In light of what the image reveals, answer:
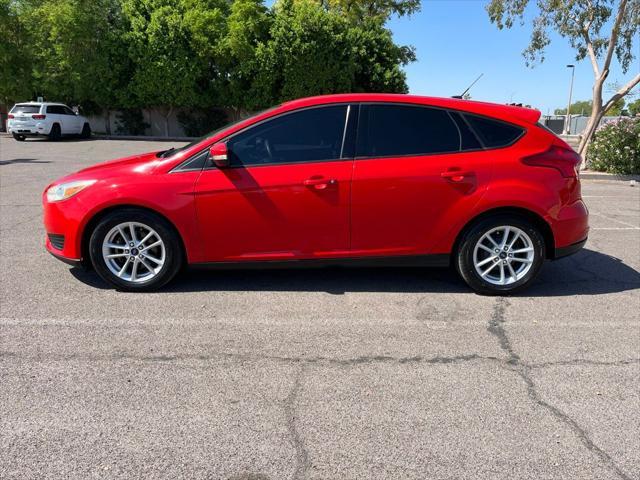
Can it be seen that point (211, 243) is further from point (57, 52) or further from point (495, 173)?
point (57, 52)

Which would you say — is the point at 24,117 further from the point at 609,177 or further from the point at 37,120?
the point at 609,177

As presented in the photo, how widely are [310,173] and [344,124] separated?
1.79 ft

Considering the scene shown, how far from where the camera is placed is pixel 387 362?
3484mm

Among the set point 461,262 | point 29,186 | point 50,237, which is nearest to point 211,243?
point 50,237

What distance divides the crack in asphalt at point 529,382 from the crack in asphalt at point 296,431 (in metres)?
1.40

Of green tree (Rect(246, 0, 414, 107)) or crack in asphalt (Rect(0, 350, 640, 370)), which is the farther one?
green tree (Rect(246, 0, 414, 107))

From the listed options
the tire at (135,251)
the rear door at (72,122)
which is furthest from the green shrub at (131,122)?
the tire at (135,251)

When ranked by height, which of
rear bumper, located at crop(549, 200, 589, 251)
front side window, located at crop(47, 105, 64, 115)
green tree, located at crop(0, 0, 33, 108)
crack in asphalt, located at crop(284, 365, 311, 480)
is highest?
green tree, located at crop(0, 0, 33, 108)

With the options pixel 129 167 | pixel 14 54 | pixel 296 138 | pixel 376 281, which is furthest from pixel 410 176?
pixel 14 54

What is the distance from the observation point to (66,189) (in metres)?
4.57

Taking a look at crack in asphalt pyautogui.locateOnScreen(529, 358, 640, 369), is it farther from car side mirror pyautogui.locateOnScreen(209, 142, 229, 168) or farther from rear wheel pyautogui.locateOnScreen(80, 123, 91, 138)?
rear wheel pyautogui.locateOnScreen(80, 123, 91, 138)

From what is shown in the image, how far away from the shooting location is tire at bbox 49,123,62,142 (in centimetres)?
2465

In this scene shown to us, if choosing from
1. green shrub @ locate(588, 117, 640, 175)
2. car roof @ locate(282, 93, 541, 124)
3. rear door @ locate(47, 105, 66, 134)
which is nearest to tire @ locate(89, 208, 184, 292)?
car roof @ locate(282, 93, 541, 124)

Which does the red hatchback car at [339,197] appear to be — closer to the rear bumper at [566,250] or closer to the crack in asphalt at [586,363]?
the rear bumper at [566,250]
